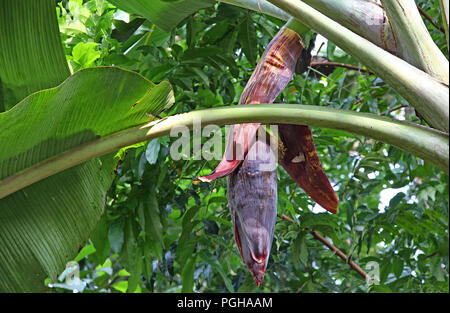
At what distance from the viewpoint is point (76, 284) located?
1.80 metres

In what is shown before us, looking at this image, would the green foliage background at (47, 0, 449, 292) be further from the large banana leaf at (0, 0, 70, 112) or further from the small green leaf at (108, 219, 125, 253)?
the large banana leaf at (0, 0, 70, 112)

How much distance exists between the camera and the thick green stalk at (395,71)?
2.20 feet

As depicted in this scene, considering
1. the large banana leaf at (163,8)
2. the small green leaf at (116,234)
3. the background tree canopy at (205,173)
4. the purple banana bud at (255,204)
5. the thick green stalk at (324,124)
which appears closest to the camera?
the thick green stalk at (324,124)

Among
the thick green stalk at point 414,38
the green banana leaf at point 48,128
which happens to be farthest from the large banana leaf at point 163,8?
the thick green stalk at point 414,38

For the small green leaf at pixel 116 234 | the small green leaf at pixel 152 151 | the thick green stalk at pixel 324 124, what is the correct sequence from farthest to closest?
the small green leaf at pixel 116 234, the small green leaf at pixel 152 151, the thick green stalk at pixel 324 124

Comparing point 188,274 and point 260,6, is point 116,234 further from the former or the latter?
point 260,6

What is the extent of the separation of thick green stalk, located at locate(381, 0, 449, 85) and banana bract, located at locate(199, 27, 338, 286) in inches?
7.8

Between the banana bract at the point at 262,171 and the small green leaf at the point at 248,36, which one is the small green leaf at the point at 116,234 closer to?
the small green leaf at the point at 248,36

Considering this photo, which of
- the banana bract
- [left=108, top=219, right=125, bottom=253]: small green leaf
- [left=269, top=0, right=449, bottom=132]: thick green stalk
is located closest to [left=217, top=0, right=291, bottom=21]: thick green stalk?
the banana bract

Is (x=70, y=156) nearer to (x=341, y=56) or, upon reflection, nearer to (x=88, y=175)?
(x=88, y=175)

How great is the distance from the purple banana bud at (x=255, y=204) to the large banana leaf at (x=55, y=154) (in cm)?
16

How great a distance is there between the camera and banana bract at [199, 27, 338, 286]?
2.56 feet

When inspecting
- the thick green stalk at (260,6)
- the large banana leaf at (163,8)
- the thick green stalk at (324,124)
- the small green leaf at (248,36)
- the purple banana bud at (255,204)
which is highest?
the small green leaf at (248,36)

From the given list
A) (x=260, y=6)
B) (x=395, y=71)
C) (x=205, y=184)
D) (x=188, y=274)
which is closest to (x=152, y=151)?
(x=205, y=184)
